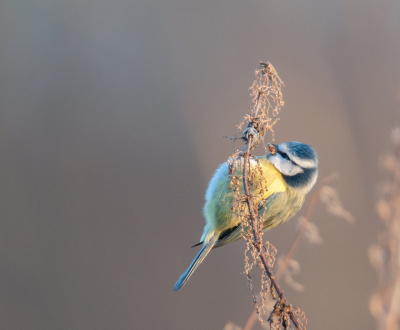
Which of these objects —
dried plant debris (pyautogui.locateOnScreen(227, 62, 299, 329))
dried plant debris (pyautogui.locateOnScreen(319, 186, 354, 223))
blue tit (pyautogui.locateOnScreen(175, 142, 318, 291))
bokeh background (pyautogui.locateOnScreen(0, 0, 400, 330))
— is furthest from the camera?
bokeh background (pyautogui.locateOnScreen(0, 0, 400, 330))

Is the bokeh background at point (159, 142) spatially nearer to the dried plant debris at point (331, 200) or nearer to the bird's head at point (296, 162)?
the bird's head at point (296, 162)

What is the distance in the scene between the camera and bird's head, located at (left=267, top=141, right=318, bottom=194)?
1370 mm

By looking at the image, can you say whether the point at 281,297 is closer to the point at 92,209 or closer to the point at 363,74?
the point at 92,209

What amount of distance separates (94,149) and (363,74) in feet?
5.78

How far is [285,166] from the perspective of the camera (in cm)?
142

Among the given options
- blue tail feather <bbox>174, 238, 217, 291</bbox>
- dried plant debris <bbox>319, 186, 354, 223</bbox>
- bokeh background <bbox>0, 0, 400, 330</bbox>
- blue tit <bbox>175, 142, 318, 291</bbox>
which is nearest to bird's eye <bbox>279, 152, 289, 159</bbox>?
blue tit <bbox>175, 142, 318, 291</bbox>

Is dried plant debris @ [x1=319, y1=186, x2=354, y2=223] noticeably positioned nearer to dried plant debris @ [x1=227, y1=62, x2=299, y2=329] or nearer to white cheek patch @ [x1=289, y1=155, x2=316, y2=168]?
dried plant debris @ [x1=227, y1=62, x2=299, y2=329]

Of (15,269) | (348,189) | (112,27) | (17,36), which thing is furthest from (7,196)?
(348,189)

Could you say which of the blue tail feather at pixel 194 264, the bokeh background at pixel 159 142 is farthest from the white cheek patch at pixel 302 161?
the bokeh background at pixel 159 142

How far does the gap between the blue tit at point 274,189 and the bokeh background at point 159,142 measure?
2.36 feet

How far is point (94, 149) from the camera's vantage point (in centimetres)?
239

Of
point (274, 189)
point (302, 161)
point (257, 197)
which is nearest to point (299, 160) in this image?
point (302, 161)

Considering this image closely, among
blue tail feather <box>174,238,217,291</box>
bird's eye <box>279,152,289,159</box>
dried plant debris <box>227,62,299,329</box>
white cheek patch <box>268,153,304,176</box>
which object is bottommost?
blue tail feather <box>174,238,217,291</box>

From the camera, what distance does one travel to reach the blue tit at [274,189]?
1335mm
